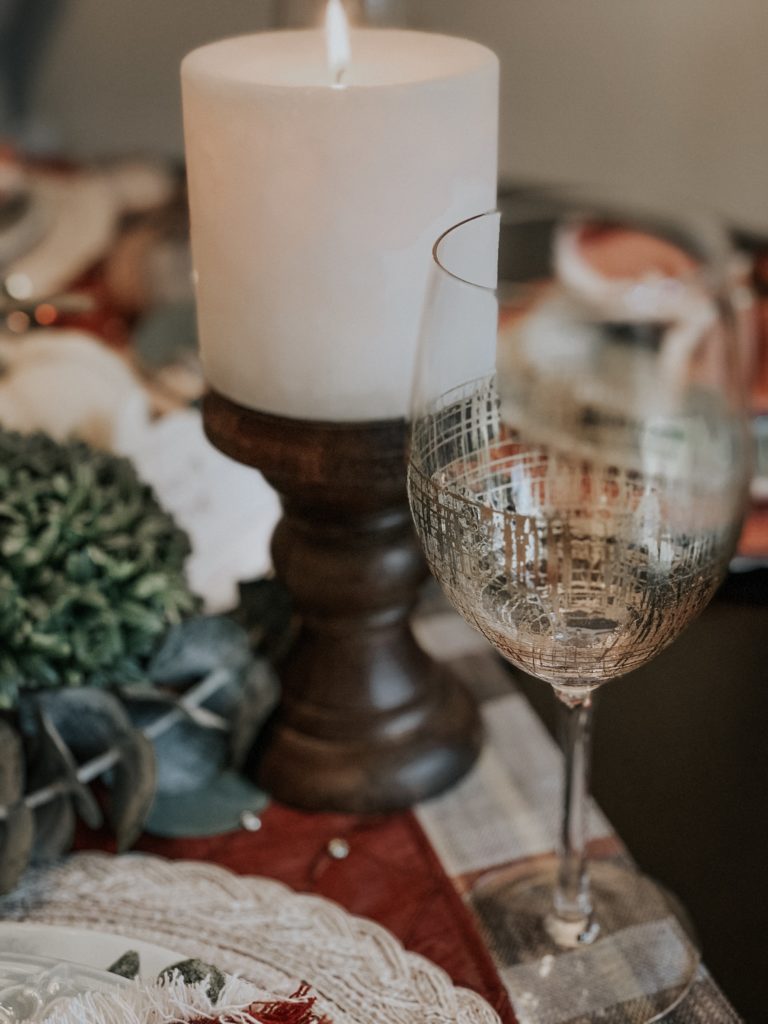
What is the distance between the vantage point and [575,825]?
1.12ft

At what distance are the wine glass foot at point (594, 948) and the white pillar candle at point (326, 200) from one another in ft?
0.50

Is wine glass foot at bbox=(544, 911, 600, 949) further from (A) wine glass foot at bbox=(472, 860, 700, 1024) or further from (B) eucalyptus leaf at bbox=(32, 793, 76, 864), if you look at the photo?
(B) eucalyptus leaf at bbox=(32, 793, 76, 864)

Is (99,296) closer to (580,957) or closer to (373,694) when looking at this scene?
(373,694)

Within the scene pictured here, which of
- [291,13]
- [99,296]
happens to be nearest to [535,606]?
[99,296]

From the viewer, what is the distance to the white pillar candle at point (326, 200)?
308 mm

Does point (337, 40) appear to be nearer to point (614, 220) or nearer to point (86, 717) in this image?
point (86, 717)

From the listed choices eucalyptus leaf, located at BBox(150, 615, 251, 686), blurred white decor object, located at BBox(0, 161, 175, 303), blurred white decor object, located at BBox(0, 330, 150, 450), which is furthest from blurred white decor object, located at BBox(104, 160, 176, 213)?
eucalyptus leaf, located at BBox(150, 615, 251, 686)

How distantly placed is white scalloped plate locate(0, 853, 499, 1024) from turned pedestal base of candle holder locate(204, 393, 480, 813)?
0.05m

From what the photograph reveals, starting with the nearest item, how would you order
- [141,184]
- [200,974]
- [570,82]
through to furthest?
[200,974] < [141,184] < [570,82]

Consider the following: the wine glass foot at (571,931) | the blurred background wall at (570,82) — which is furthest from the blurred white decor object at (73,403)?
the blurred background wall at (570,82)

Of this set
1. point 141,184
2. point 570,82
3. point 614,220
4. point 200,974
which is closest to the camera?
point 200,974

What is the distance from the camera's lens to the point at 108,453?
15.9 inches

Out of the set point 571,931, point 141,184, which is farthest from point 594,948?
point 141,184

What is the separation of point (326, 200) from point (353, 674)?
16 cm
